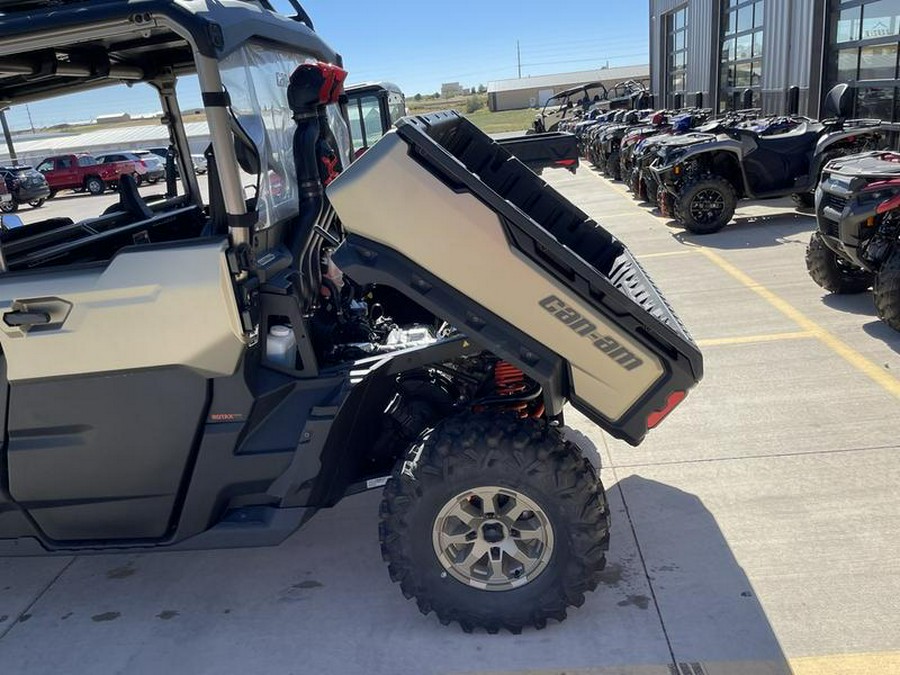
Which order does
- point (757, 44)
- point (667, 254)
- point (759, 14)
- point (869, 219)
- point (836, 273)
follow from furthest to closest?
1. point (757, 44)
2. point (759, 14)
3. point (667, 254)
4. point (836, 273)
5. point (869, 219)

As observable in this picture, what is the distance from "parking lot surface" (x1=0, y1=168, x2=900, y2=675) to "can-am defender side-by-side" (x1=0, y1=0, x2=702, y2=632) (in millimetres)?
259

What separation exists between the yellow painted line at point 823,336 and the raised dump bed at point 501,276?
2.87 metres

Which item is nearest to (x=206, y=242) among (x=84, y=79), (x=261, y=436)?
(x=261, y=436)

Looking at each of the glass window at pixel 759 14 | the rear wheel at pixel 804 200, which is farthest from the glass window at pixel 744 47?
the rear wheel at pixel 804 200

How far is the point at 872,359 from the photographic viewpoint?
5.20 m

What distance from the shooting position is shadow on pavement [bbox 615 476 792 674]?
2.67 m

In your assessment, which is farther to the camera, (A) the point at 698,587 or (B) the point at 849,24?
(B) the point at 849,24

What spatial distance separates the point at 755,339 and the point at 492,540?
3903 mm

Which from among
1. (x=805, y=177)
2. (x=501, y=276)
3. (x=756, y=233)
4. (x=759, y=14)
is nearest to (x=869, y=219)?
(x=501, y=276)

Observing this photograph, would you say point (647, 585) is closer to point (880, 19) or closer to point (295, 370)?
point (295, 370)

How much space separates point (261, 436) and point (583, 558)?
1350 mm

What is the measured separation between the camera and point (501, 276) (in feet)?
8.53

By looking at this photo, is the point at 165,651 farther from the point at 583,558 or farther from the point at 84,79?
the point at 84,79

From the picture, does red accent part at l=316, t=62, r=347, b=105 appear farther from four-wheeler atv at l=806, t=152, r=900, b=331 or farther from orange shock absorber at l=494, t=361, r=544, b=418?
four-wheeler atv at l=806, t=152, r=900, b=331
